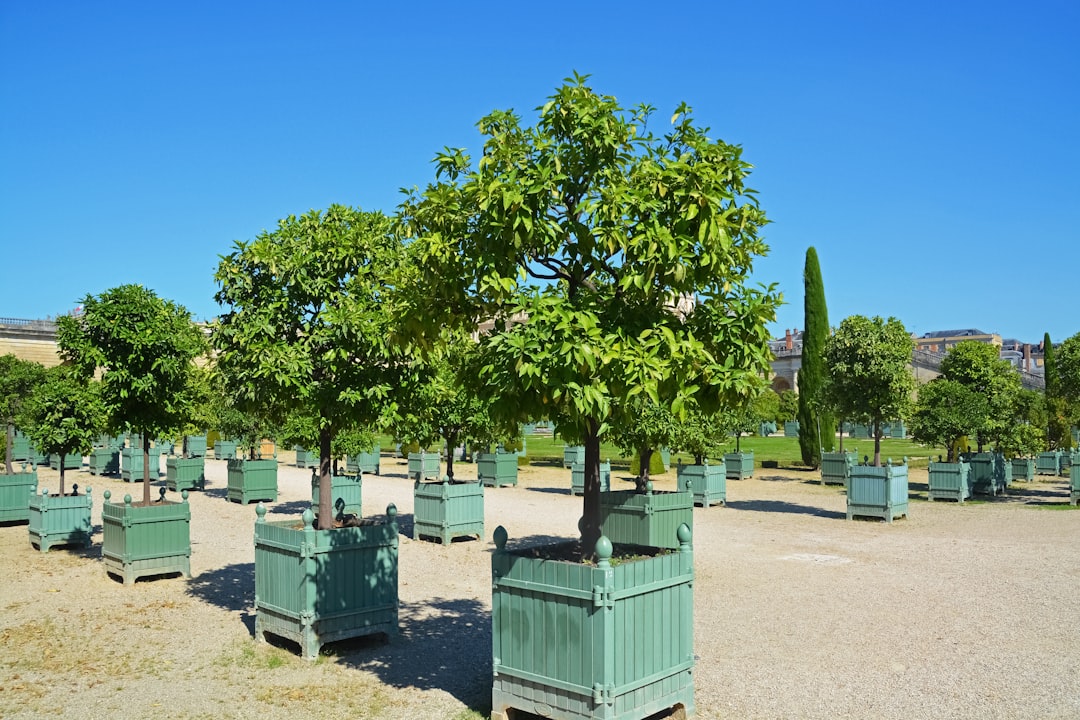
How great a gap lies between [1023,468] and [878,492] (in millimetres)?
15612

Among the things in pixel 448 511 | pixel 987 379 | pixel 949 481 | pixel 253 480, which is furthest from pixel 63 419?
pixel 987 379

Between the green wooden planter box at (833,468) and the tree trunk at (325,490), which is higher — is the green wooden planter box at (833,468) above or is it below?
below

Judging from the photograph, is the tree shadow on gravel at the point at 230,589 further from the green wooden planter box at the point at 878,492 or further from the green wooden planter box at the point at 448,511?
the green wooden planter box at the point at 878,492

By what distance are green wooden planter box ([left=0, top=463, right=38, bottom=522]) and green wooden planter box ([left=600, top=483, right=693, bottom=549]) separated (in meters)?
13.2

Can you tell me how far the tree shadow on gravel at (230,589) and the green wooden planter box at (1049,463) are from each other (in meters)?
32.0

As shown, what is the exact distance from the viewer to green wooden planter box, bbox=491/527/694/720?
701 centimetres

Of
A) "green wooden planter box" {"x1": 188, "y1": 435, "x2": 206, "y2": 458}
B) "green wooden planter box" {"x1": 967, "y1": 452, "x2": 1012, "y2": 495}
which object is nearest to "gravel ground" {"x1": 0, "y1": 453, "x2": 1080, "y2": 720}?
"green wooden planter box" {"x1": 967, "y1": 452, "x2": 1012, "y2": 495}

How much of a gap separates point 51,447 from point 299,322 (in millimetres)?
12322

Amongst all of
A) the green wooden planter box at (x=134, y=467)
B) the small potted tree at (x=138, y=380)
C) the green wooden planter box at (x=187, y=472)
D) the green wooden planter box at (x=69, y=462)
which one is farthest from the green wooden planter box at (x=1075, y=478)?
the green wooden planter box at (x=69, y=462)

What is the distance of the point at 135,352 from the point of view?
47.8 feet

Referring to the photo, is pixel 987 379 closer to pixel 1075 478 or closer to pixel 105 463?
pixel 1075 478

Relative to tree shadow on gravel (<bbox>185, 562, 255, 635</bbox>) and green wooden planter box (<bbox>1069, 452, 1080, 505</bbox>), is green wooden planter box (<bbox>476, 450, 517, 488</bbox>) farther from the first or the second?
green wooden planter box (<bbox>1069, 452, 1080, 505</bbox>)

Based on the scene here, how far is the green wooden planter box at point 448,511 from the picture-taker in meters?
18.2

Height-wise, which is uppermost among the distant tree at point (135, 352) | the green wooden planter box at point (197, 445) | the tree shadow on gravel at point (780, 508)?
the distant tree at point (135, 352)
